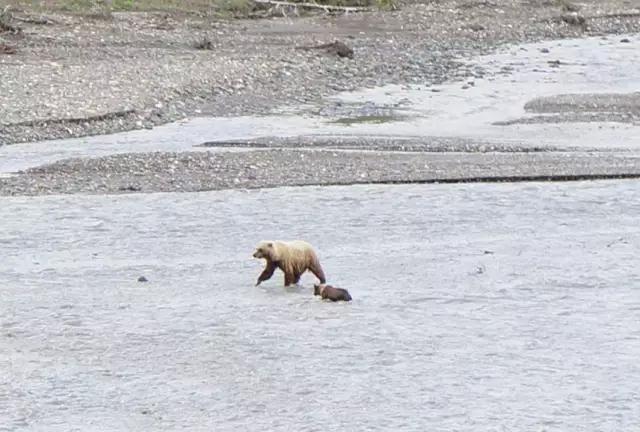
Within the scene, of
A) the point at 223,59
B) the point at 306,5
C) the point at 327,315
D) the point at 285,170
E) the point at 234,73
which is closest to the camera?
the point at 327,315

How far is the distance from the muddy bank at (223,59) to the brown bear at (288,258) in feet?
22.8

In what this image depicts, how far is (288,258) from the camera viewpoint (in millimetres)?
9383

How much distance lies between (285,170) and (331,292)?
16.2ft

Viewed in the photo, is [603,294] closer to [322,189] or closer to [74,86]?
[322,189]

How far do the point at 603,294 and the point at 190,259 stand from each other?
2.80 meters

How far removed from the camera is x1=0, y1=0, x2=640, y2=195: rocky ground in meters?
14.1

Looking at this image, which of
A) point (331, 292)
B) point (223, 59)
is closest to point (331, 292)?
point (331, 292)

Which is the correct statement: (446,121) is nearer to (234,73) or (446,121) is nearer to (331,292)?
(234,73)

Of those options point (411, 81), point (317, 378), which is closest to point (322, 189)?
point (317, 378)

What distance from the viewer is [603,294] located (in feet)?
31.6

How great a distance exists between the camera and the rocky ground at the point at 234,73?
46.1 ft

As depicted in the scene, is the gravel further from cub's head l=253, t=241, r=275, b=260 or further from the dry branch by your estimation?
the dry branch

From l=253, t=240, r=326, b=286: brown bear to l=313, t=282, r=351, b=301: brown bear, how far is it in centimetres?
10

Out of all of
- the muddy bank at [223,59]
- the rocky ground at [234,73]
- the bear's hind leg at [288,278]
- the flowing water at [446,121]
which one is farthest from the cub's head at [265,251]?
the muddy bank at [223,59]
